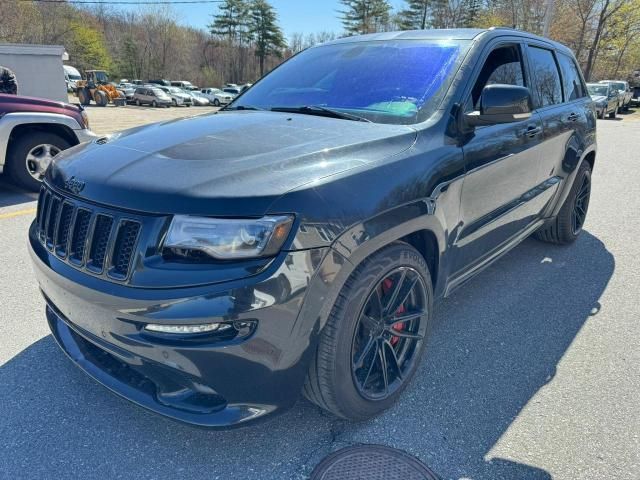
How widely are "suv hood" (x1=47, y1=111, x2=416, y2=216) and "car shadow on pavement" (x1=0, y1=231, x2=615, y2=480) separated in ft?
3.47

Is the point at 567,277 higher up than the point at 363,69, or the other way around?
the point at 363,69

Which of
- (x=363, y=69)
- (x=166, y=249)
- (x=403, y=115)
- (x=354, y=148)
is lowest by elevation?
(x=166, y=249)

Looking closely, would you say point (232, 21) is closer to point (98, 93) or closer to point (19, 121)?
point (98, 93)

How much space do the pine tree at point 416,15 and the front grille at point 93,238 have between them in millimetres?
58470

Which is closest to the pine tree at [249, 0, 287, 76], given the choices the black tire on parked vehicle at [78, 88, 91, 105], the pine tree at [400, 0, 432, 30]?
the pine tree at [400, 0, 432, 30]

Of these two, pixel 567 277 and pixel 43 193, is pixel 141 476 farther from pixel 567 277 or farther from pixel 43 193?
pixel 567 277

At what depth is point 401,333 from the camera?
2.31 meters

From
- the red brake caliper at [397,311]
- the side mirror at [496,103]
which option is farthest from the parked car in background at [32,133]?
the side mirror at [496,103]

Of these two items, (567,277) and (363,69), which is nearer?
(363,69)

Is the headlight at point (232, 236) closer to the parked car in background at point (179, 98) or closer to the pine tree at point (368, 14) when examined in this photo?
the parked car in background at point (179, 98)

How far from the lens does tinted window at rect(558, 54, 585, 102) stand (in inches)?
162

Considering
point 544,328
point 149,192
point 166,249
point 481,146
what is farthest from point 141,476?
point 544,328

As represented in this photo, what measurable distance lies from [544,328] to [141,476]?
8.53 ft

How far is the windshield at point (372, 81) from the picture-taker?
254 cm
